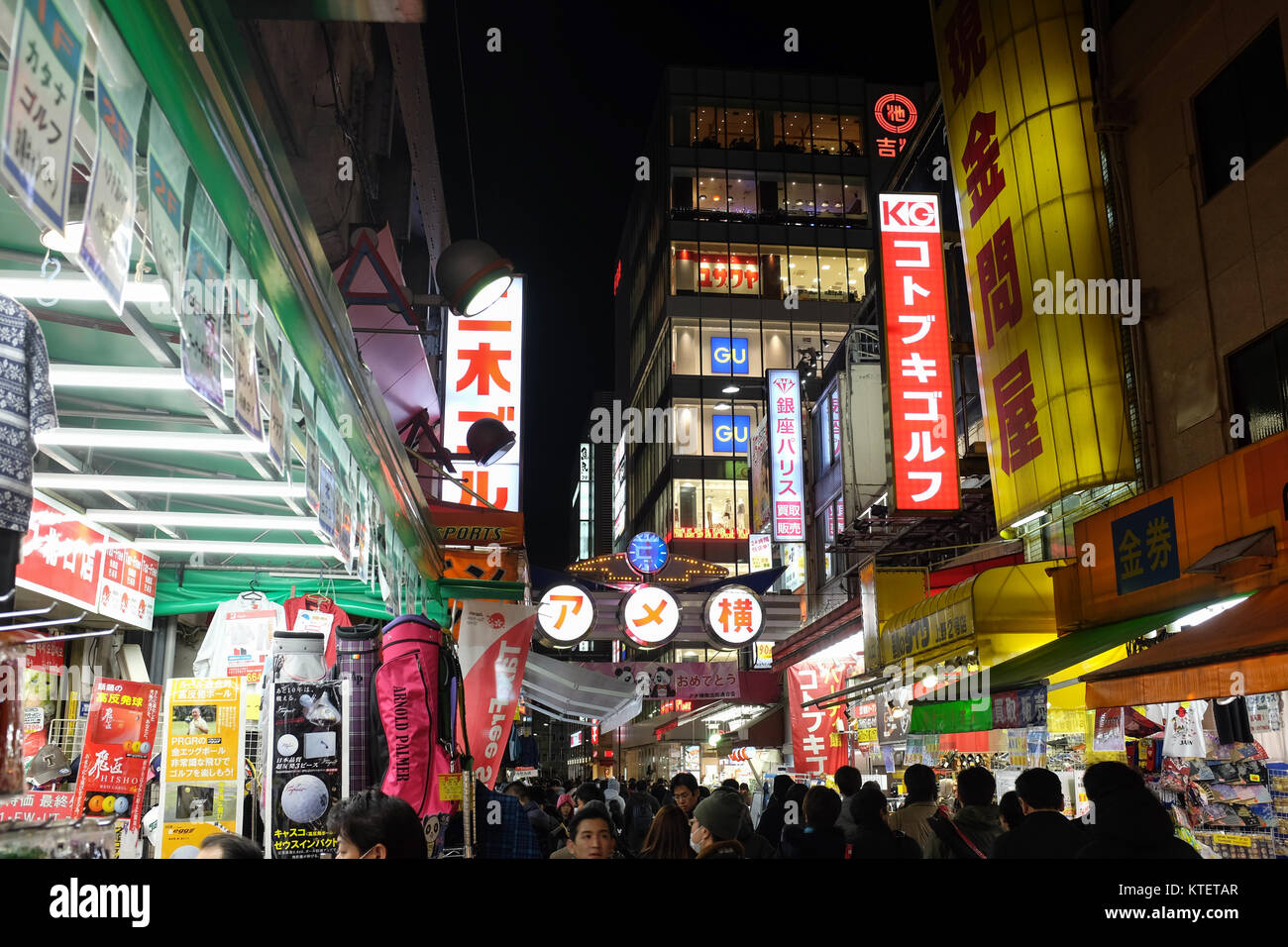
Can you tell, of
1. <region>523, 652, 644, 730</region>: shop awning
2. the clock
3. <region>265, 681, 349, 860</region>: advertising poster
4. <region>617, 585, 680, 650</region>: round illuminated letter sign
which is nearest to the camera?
<region>265, 681, 349, 860</region>: advertising poster

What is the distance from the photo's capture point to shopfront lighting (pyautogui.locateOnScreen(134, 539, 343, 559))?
6832 mm

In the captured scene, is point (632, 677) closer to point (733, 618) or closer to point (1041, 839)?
point (733, 618)

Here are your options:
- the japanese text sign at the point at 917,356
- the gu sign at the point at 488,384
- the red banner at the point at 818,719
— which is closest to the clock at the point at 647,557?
the gu sign at the point at 488,384

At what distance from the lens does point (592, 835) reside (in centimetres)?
553

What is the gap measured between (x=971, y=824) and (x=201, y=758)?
16.6 feet

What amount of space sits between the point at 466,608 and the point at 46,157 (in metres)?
8.78

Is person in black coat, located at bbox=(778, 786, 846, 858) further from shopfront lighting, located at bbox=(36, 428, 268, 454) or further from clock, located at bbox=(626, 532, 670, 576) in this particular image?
clock, located at bbox=(626, 532, 670, 576)

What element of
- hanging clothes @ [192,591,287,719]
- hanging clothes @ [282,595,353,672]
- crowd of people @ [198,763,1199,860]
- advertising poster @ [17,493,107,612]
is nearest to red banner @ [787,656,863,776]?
crowd of people @ [198,763,1199,860]

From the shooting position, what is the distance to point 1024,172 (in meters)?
11.9

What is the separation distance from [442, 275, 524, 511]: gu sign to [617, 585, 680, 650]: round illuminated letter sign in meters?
2.99

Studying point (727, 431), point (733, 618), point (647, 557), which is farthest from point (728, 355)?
point (733, 618)

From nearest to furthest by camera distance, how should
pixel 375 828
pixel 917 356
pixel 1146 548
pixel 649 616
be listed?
pixel 375 828 → pixel 1146 548 → pixel 917 356 → pixel 649 616
